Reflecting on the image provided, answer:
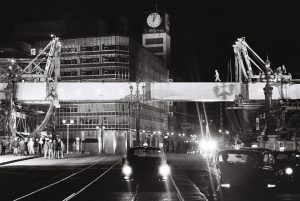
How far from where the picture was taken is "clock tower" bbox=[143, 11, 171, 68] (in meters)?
173

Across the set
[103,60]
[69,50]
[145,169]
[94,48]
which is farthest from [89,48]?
[145,169]

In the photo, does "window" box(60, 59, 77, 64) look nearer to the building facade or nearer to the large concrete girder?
the building facade

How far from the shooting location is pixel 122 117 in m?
106

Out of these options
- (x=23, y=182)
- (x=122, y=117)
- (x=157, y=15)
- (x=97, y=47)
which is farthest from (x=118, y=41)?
(x=23, y=182)

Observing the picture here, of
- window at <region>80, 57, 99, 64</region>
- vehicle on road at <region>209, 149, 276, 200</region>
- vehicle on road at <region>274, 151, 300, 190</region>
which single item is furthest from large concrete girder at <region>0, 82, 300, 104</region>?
vehicle on road at <region>209, 149, 276, 200</region>

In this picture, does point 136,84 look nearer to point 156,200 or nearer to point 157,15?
point 156,200

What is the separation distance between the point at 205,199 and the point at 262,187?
8.11 ft

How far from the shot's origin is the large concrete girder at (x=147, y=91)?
64.3 metres

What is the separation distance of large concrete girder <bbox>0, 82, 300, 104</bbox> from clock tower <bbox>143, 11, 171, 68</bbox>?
10793 cm

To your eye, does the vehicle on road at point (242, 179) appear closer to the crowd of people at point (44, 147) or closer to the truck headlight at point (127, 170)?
the truck headlight at point (127, 170)

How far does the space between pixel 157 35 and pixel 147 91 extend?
4356 inches

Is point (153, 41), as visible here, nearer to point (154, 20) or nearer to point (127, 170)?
point (154, 20)

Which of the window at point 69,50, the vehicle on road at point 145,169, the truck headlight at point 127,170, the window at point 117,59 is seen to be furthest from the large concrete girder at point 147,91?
the window at point 69,50

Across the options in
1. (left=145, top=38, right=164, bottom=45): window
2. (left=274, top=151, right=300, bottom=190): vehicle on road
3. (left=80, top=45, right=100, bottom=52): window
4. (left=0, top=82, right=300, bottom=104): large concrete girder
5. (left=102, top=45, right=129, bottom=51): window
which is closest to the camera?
(left=274, top=151, right=300, bottom=190): vehicle on road
